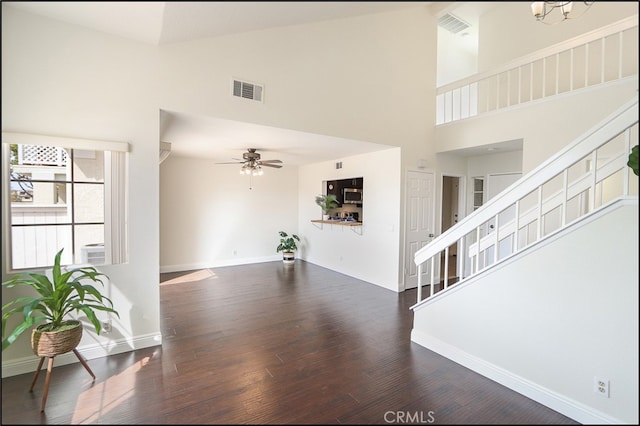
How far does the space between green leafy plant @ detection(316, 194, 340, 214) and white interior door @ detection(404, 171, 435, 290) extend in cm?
196

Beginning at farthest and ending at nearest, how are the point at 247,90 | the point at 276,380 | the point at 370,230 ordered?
the point at 370,230, the point at 247,90, the point at 276,380

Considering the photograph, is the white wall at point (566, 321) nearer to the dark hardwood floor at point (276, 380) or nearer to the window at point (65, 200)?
the dark hardwood floor at point (276, 380)

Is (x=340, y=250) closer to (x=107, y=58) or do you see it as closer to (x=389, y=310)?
(x=389, y=310)

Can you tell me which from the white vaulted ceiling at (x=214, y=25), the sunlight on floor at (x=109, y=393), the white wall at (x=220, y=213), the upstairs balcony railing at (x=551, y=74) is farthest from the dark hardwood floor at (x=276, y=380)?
the white wall at (x=220, y=213)

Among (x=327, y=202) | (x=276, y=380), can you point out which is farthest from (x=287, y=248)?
(x=276, y=380)

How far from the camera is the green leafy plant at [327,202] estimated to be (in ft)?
22.2

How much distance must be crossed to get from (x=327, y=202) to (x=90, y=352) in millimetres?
4882

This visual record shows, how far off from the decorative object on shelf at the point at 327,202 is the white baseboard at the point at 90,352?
4385mm

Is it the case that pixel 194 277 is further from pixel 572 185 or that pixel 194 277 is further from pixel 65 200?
pixel 572 185

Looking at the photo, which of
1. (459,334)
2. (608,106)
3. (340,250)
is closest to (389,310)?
Result: (459,334)

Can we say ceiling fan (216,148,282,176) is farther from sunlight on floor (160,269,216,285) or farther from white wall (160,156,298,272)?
sunlight on floor (160,269,216,285)

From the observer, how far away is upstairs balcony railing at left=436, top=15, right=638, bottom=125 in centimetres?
156

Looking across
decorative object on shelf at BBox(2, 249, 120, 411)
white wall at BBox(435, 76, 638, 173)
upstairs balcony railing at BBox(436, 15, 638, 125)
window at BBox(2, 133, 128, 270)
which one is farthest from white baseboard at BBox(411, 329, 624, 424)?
window at BBox(2, 133, 128, 270)

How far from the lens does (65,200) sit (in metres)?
2.70
